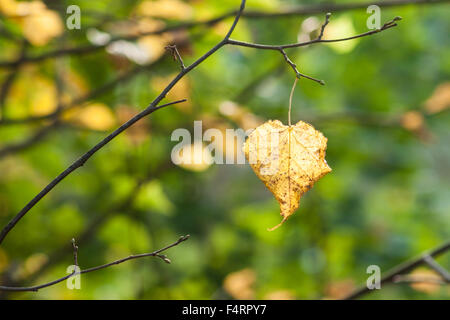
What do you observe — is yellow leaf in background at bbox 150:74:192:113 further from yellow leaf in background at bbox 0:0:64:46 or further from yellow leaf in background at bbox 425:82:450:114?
yellow leaf in background at bbox 425:82:450:114

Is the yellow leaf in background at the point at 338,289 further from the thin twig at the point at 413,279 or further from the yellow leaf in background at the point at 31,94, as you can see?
the yellow leaf in background at the point at 31,94

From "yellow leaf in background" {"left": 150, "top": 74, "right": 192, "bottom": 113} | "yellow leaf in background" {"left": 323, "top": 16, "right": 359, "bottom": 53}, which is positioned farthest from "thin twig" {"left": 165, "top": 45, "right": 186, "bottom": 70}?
"yellow leaf in background" {"left": 150, "top": 74, "right": 192, "bottom": 113}

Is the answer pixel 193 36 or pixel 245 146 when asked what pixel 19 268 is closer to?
pixel 193 36

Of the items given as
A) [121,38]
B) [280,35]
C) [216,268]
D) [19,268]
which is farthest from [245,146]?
[216,268]

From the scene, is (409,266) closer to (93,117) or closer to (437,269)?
(437,269)

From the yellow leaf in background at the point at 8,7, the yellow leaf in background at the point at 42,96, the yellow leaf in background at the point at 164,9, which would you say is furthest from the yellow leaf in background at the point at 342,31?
the yellow leaf in background at the point at 42,96

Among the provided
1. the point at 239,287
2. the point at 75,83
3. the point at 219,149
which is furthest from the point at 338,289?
the point at 75,83

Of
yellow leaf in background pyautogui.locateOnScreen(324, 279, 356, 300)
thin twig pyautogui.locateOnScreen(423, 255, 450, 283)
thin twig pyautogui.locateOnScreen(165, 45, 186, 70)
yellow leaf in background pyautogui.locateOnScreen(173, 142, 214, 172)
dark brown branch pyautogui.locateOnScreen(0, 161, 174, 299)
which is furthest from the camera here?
yellow leaf in background pyautogui.locateOnScreen(324, 279, 356, 300)
